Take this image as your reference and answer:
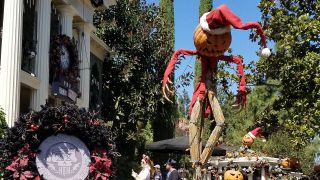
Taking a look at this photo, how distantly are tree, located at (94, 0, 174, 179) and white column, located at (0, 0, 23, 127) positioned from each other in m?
10.0

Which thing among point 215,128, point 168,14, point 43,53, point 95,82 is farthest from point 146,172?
point 168,14

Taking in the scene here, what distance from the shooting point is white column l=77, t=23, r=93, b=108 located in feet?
64.3

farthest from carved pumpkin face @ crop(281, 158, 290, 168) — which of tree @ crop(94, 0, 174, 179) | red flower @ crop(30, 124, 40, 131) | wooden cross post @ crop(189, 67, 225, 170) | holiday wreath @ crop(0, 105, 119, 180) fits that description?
tree @ crop(94, 0, 174, 179)

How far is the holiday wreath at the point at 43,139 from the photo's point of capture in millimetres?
6184

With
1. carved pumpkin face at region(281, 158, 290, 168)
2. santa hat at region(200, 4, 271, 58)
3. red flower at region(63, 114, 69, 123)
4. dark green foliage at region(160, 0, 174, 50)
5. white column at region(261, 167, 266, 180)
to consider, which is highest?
dark green foliage at region(160, 0, 174, 50)

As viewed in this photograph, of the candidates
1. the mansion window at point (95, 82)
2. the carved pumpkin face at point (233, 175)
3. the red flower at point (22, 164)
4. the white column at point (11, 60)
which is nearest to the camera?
the red flower at point (22, 164)

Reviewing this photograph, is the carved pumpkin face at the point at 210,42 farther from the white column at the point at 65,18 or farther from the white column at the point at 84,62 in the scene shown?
the white column at the point at 84,62

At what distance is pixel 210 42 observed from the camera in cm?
781

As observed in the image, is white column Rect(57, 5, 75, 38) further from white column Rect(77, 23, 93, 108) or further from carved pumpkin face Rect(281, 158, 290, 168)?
carved pumpkin face Rect(281, 158, 290, 168)

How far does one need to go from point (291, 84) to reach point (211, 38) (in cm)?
629

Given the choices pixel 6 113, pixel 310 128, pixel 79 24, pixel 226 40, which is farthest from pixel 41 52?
pixel 226 40

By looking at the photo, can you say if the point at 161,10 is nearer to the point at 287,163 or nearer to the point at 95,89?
the point at 95,89

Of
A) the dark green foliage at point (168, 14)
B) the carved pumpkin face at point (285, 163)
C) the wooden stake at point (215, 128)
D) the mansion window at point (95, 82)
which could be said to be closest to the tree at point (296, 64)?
the carved pumpkin face at point (285, 163)

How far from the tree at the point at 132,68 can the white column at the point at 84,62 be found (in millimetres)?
3536
